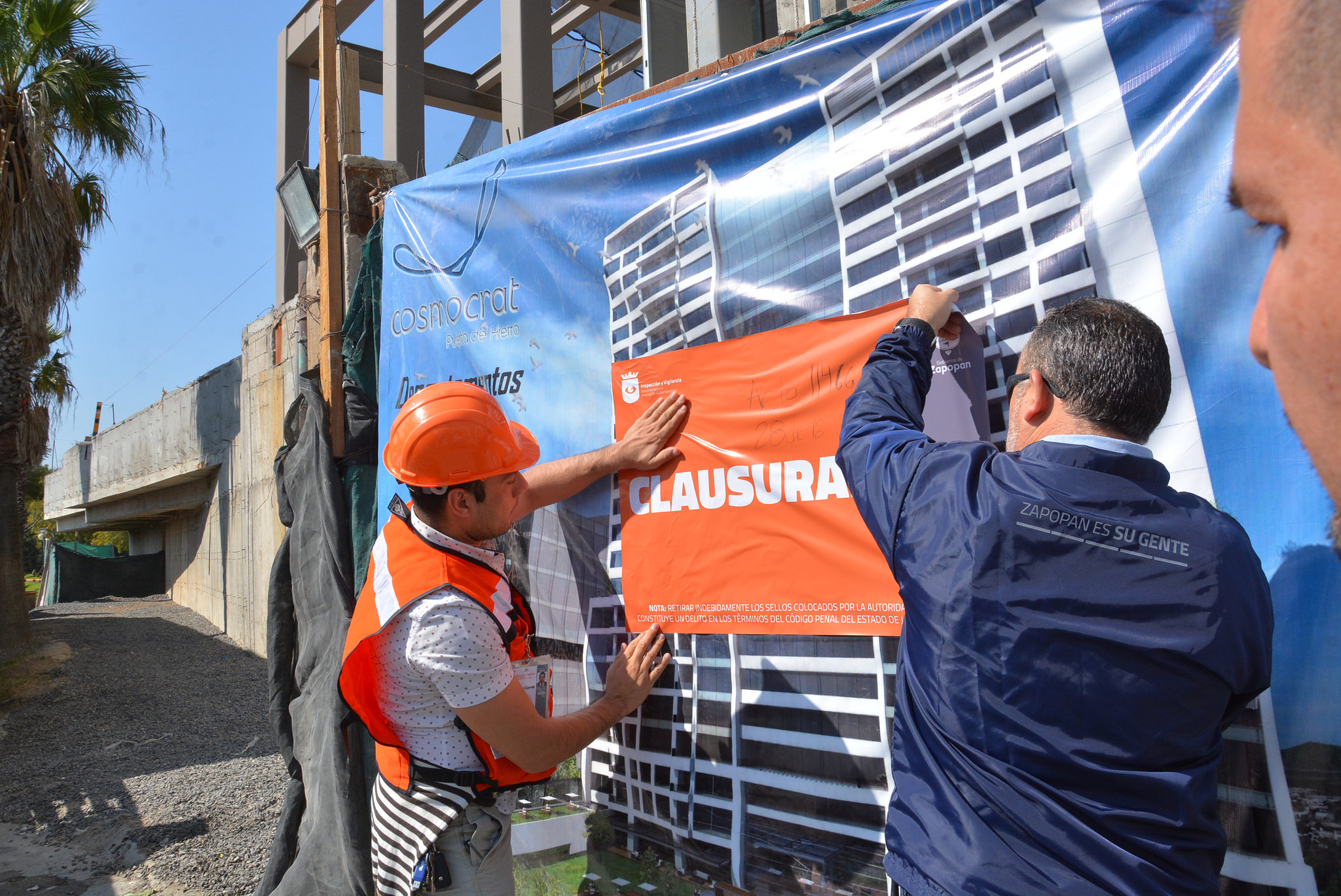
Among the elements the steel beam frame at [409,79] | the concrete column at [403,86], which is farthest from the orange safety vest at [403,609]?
the concrete column at [403,86]

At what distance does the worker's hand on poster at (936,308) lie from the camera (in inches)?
67.4

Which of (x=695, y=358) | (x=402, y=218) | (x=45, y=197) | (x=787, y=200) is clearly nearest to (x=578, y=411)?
(x=695, y=358)

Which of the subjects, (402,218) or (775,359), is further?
(402,218)

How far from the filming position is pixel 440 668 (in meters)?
1.72

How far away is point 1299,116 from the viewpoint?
0.47m

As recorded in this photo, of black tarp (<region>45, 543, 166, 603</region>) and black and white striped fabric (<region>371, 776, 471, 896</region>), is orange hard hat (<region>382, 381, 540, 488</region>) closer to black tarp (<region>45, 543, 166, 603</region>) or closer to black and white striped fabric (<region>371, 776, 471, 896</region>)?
black and white striped fabric (<region>371, 776, 471, 896</region>)

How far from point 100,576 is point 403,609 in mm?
27374

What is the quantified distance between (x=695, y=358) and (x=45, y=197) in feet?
38.6

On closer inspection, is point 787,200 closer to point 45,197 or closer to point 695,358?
point 695,358

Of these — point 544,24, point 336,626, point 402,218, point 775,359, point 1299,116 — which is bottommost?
point 336,626

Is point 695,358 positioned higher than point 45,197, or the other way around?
point 45,197

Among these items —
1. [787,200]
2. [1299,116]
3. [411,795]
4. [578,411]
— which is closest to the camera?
[1299,116]

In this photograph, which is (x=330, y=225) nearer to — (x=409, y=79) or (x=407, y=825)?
(x=407, y=825)

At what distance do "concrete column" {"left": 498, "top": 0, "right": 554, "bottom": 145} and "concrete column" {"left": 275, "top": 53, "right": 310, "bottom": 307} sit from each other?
616cm
